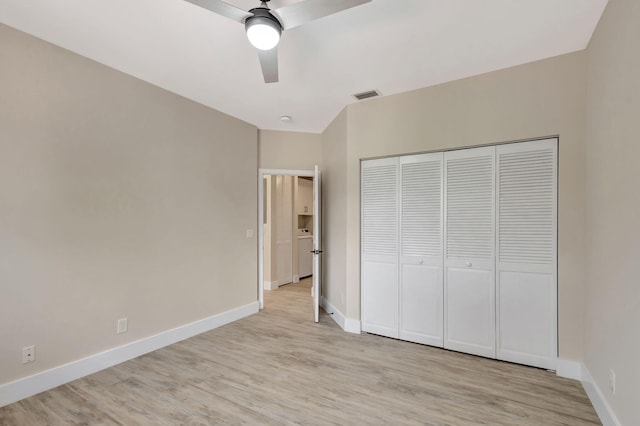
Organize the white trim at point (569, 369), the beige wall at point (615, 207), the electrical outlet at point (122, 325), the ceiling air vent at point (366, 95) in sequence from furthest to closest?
the ceiling air vent at point (366, 95)
the electrical outlet at point (122, 325)
the white trim at point (569, 369)
the beige wall at point (615, 207)

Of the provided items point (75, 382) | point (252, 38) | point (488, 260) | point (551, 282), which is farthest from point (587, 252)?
point (75, 382)

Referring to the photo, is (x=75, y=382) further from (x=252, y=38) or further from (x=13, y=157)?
(x=252, y=38)

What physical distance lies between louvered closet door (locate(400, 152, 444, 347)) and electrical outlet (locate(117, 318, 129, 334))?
2.80m

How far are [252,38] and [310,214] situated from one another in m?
5.73

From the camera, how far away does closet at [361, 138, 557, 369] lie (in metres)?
2.70

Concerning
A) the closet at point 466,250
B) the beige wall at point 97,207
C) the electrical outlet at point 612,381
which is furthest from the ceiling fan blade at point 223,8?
the electrical outlet at point 612,381

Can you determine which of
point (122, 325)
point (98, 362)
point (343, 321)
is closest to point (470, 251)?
point (343, 321)

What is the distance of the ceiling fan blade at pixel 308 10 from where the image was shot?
4.95ft

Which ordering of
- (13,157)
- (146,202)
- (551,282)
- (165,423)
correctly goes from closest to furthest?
(165,423)
(13,157)
(551,282)
(146,202)

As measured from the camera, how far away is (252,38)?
1729 mm

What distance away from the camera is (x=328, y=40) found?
7.66 feet

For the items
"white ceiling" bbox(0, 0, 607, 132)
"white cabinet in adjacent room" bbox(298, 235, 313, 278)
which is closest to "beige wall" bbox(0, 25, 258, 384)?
"white ceiling" bbox(0, 0, 607, 132)

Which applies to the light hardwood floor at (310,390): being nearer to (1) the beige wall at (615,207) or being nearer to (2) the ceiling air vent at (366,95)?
(1) the beige wall at (615,207)

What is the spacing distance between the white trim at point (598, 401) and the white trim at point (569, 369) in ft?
0.25
